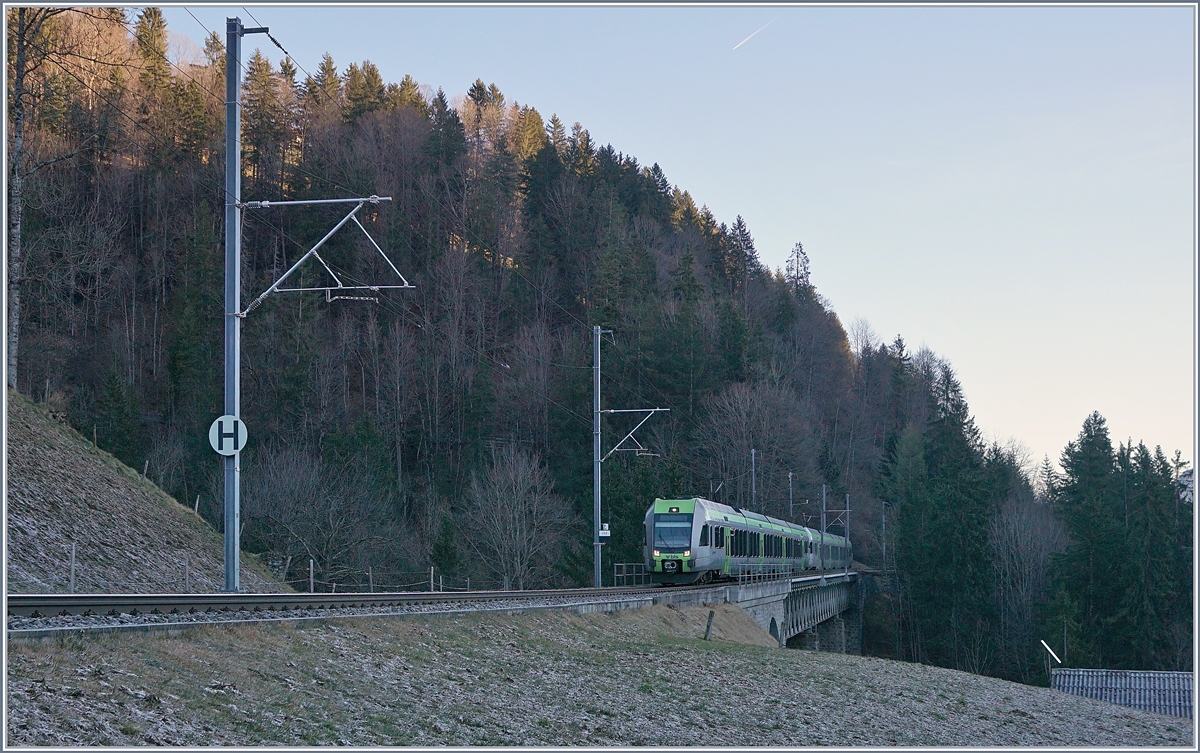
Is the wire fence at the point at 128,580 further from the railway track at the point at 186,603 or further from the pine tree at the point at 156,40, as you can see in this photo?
the pine tree at the point at 156,40

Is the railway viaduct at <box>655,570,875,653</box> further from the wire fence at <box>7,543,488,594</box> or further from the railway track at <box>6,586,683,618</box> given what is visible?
the railway track at <box>6,586,683,618</box>

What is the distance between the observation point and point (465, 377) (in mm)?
70312

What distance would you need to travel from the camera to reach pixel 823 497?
75250 millimetres

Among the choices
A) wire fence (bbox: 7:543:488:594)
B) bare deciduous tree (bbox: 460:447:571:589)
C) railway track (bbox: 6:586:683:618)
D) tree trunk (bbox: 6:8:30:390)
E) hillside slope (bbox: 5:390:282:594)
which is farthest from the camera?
bare deciduous tree (bbox: 460:447:571:589)

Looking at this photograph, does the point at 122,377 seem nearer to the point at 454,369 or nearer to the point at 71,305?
the point at 71,305

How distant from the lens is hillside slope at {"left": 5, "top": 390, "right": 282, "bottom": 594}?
2081 centimetres

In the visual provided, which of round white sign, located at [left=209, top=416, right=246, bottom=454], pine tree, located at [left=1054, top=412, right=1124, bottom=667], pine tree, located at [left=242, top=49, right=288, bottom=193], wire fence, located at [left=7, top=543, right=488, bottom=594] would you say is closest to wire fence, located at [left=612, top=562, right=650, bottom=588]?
wire fence, located at [left=7, top=543, right=488, bottom=594]

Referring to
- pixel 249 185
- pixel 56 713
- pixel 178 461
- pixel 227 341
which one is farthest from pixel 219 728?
pixel 249 185

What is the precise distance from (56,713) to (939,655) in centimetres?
7028

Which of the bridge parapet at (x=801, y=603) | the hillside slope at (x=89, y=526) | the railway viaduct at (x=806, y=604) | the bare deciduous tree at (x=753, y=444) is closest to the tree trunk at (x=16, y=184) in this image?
the hillside slope at (x=89, y=526)

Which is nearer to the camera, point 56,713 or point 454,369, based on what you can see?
point 56,713

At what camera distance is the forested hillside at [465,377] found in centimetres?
5497

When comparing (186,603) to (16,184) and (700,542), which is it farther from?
(700,542)

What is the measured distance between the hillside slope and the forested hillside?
15906mm
